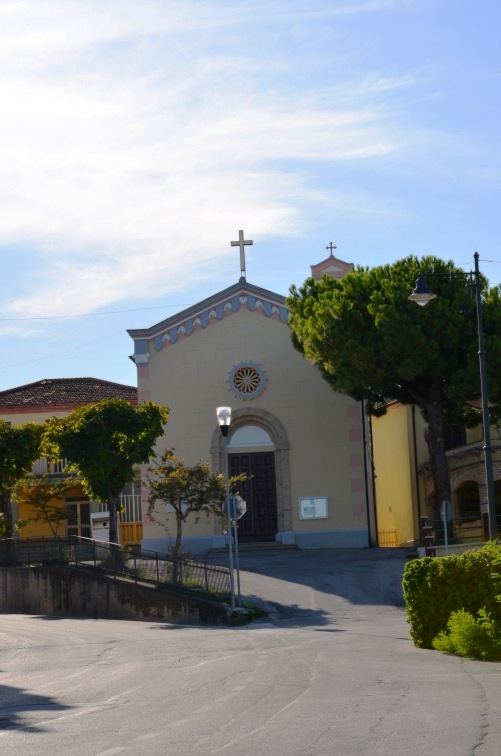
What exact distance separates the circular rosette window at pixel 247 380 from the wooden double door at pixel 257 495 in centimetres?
208

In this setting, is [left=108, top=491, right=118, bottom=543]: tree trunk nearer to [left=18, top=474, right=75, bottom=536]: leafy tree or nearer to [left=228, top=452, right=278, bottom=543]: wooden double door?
[left=228, top=452, right=278, bottom=543]: wooden double door

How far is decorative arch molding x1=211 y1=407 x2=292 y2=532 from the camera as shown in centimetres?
3797

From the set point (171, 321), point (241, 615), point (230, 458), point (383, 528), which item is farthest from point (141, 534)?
point (241, 615)

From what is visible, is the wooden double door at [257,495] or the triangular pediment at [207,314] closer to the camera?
the wooden double door at [257,495]

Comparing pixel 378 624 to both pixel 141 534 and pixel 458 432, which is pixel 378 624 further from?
pixel 458 432

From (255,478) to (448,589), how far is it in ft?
74.4

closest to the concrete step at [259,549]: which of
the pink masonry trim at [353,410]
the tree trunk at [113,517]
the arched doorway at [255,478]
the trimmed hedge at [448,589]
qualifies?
the arched doorway at [255,478]

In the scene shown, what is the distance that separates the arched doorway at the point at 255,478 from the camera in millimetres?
38375

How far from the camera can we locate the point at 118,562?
1172 inches

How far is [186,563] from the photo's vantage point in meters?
28.0

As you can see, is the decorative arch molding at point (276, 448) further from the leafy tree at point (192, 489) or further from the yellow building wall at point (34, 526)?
the yellow building wall at point (34, 526)

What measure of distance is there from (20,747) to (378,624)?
557 inches

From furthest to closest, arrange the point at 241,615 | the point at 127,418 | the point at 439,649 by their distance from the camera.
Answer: the point at 127,418 → the point at 241,615 → the point at 439,649

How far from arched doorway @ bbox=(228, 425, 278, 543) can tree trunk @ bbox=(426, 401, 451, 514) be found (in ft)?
19.9
